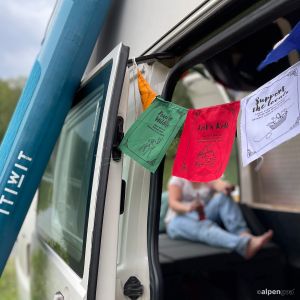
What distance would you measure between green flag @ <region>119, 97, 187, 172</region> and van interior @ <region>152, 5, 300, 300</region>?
107 centimetres

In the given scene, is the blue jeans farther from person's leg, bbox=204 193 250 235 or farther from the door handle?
the door handle

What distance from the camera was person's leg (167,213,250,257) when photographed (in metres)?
2.99

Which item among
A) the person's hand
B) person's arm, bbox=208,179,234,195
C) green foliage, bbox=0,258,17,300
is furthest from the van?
green foliage, bbox=0,258,17,300

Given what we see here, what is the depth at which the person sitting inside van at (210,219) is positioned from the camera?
300 centimetres

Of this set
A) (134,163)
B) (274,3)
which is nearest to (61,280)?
(134,163)

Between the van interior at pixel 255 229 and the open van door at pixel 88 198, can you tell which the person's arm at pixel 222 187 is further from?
the open van door at pixel 88 198

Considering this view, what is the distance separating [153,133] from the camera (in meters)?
1.40

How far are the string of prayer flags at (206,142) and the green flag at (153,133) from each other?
0.06 metres

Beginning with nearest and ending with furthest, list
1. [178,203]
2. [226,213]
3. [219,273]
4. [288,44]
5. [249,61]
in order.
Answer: [288,44] → [219,273] → [249,61] → [226,213] → [178,203]

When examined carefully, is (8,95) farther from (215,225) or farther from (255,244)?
(255,244)

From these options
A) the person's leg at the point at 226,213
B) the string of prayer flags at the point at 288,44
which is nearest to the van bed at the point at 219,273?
the person's leg at the point at 226,213

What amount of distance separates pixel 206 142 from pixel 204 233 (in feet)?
6.61

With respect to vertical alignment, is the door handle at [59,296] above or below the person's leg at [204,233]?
below

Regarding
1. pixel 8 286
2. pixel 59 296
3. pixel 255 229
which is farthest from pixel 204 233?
pixel 8 286
